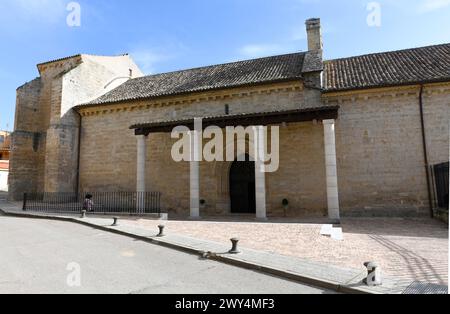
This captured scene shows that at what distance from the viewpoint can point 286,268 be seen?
4902 millimetres

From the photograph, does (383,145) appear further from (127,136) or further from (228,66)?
(127,136)

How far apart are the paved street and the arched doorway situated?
7.79 m

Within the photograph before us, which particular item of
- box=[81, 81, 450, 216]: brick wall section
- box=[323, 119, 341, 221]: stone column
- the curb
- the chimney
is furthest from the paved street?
the chimney

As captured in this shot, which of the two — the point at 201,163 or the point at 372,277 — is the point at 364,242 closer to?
the point at 372,277

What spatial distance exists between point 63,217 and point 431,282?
12264 millimetres

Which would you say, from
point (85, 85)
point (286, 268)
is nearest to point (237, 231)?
point (286, 268)

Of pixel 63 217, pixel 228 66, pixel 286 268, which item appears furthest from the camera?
pixel 228 66

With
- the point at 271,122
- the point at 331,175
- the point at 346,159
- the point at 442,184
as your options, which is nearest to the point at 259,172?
the point at 271,122

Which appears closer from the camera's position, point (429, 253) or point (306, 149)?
point (429, 253)

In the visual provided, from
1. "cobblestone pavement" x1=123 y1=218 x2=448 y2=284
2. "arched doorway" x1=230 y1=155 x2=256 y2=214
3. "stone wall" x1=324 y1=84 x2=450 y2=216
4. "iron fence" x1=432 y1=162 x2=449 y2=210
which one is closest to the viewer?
"cobblestone pavement" x1=123 y1=218 x2=448 y2=284

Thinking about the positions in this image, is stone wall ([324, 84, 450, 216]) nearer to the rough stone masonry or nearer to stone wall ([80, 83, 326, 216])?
the rough stone masonry

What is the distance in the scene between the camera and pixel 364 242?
A: 728 centimetres

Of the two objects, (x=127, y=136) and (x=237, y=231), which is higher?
(x=127, y=136)

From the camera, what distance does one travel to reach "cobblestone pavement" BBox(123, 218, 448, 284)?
16.9ft
